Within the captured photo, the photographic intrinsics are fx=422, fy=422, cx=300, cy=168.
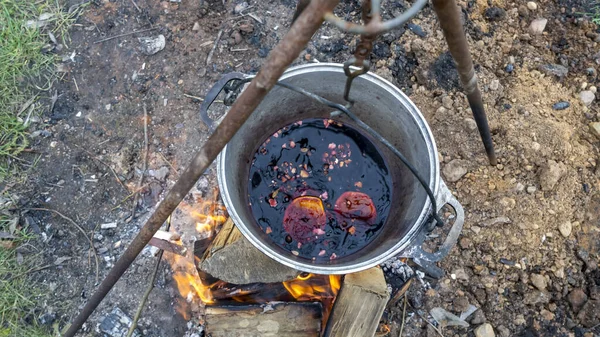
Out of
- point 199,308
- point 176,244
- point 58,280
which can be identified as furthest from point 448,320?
point 58,280

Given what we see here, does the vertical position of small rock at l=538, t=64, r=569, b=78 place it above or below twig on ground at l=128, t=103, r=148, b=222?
above

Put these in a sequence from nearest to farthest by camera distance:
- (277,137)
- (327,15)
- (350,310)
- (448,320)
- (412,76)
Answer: (327,15) < (350,310) < (448,320) < (277,137) < (412,76)

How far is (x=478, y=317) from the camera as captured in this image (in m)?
1.88

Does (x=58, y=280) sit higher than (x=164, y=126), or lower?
lower

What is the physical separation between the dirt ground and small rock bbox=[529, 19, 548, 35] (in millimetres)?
30

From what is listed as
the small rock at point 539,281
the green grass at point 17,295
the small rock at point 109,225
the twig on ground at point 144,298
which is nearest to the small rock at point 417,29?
the small rock at point 539,281

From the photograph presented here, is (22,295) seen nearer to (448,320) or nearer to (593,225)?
(448,320)

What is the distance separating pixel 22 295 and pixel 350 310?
1.52m

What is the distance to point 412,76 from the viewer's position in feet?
Result: 7.32

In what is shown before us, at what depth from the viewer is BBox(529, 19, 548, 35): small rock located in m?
2.28

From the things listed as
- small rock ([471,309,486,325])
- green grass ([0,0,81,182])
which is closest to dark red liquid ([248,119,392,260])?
small rock ([471,309,486,325])

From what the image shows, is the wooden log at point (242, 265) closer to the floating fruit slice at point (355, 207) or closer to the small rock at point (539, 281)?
the floating fruit slice at point (355, 207)

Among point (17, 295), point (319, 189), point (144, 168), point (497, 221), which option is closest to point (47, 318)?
point (17, 295)

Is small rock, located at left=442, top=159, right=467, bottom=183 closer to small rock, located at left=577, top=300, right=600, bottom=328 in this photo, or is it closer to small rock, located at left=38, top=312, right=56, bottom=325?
small rock, located at left=577, top=300, right=600, bottom=328
